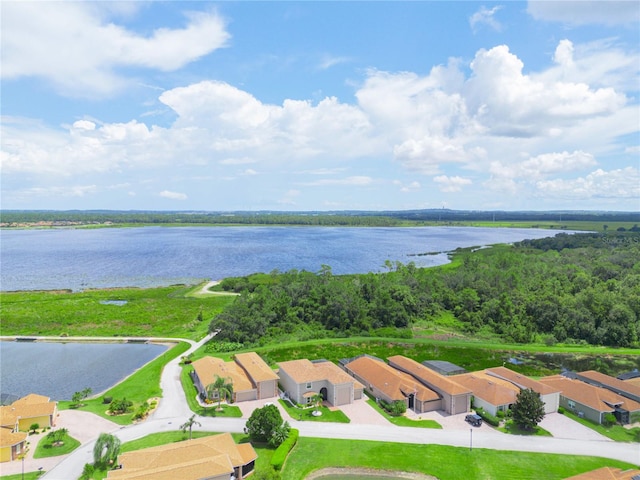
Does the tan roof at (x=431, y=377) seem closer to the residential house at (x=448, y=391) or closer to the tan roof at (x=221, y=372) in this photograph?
the residential house at (x=448, y=391)

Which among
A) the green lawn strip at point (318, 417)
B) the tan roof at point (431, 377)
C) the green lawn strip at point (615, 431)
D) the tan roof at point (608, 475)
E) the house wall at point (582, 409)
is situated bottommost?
the green lawn strip at point (615, 431)

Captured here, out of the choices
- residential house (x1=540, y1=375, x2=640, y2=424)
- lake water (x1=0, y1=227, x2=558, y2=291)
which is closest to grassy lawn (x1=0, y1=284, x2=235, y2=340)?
lake water (x1=0, y1=227, x2=558, y2=291)

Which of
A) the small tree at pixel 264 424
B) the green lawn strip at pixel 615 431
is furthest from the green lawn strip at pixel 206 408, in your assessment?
the green lawn strip at pixel 615 431

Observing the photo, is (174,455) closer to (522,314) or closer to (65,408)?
(65,408)

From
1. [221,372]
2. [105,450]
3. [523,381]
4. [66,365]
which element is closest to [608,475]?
[523,381]

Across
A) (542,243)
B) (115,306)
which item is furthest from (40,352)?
(542,243)

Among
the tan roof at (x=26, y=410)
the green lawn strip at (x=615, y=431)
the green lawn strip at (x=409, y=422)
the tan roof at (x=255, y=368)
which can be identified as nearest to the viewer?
the tan roof at (x=26, y=410)
